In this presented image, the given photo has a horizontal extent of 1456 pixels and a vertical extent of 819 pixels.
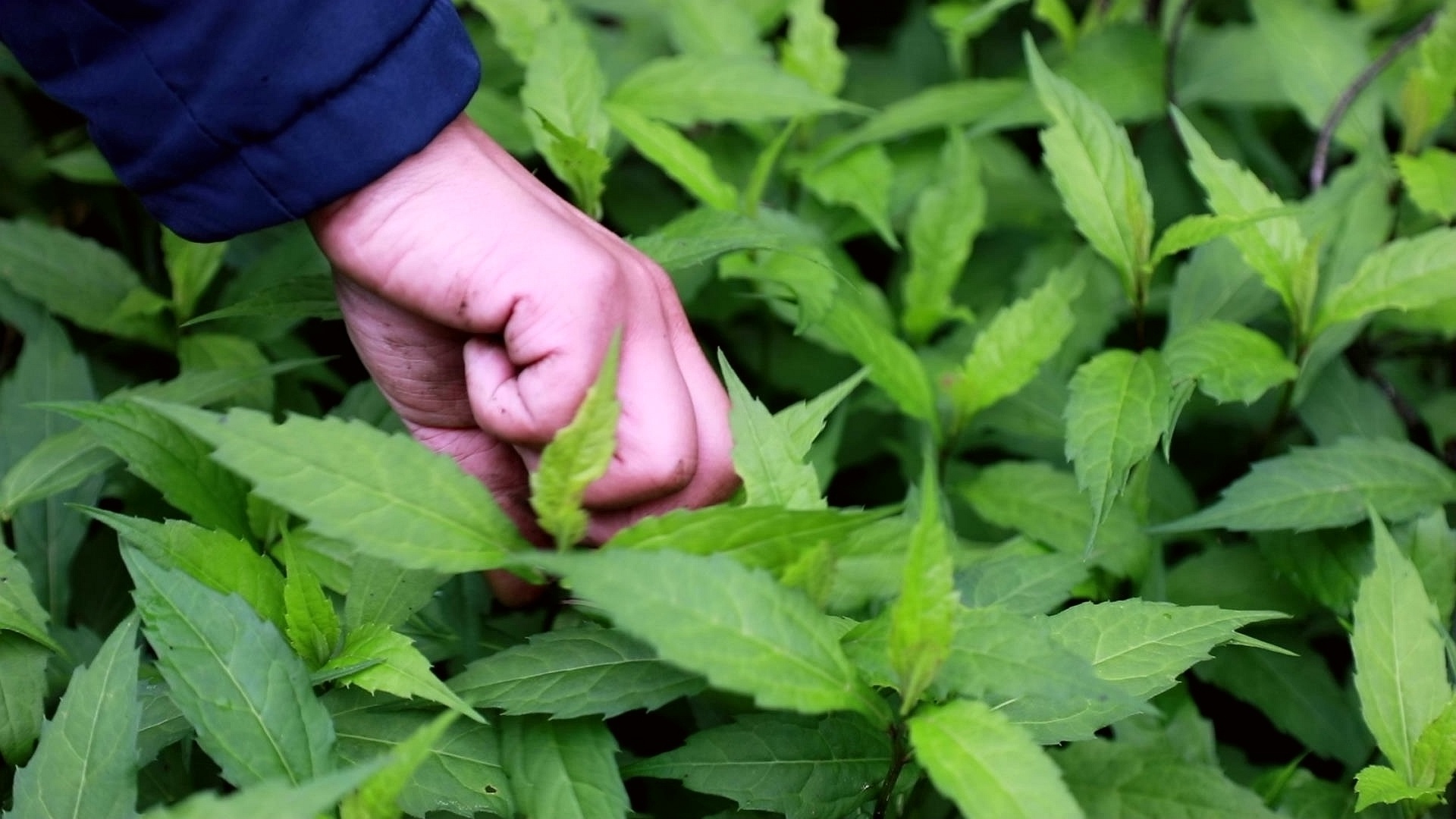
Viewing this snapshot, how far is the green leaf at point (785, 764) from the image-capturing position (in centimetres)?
116

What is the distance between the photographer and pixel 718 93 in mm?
1847

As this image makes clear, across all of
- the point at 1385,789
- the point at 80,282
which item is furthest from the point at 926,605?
the point at 80,282

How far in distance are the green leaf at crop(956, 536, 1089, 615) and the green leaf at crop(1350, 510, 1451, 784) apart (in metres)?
0.31

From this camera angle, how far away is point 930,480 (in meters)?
0.90

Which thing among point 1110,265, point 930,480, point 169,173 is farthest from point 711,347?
point 930,480

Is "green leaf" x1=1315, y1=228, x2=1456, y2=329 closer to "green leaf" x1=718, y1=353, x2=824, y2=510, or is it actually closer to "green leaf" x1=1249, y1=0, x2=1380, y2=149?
"green leaf" x1=1249, y1=0, x2=1380, y2=149

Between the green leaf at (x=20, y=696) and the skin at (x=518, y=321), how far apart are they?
0.48 m

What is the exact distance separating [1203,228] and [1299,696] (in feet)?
2.17

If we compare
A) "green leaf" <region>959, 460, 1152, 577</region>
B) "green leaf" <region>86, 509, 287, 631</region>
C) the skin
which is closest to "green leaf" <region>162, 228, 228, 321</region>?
the skin

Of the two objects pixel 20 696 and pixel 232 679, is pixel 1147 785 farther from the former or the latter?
pixel 20 696

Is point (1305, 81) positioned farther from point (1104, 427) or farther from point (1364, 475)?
point (1104, 427)

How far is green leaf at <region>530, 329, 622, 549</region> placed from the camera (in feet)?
3.33

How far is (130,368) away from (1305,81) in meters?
2.04

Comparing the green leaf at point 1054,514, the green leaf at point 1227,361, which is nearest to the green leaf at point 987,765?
the green leaf at point 1054,514
